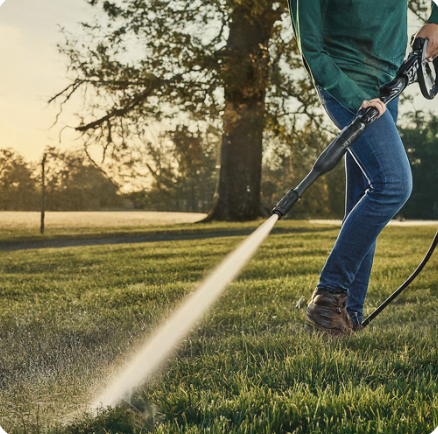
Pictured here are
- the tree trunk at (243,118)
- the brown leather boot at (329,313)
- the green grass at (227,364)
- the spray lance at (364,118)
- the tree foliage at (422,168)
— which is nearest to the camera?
the green grass at (227,364)

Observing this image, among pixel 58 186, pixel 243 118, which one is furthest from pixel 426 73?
pixel 58 186

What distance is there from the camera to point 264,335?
302cm

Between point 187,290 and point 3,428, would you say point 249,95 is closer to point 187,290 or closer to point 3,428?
point 187,290

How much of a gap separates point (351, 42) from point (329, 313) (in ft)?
4.99

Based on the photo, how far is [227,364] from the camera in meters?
2.47

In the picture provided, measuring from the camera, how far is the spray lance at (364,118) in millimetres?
2637

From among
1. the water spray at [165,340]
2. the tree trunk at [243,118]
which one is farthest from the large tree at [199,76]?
the water spray at [165,340]

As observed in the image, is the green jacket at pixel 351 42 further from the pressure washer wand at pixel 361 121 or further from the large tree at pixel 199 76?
the large tree at pixel 199 76

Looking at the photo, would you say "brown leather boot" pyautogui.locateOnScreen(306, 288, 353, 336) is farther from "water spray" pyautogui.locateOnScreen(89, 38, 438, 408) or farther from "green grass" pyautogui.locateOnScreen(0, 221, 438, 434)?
"water spray" pyautogui.locateOnScreen(89, 38, 438, 408)

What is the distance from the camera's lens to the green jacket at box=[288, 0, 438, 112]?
2.66 m

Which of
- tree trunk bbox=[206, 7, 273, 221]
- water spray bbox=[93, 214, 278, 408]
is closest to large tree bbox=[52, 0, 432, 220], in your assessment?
tree trunk bbox=[206, 7, 273, 221]

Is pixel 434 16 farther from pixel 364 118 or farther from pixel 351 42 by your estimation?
pixel 364 118

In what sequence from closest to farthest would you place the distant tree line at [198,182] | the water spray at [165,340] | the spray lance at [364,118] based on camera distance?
1. the water spray at [165,340]
2. the spray lance at [364,118]
3. the distant tree line at [198,182]

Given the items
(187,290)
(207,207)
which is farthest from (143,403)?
(207,207)
